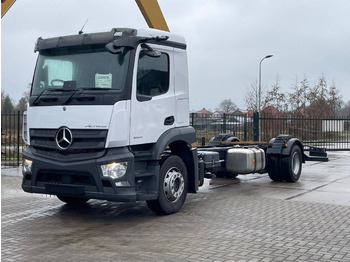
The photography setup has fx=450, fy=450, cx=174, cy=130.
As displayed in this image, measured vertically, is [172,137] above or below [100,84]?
below

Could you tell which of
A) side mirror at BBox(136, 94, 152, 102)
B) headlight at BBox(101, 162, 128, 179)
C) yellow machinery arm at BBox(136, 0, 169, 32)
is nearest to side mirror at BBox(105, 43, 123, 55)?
side mirror at BBox(136, 94, 152, 102)

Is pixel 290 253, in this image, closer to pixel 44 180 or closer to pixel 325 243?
pixel 325 243

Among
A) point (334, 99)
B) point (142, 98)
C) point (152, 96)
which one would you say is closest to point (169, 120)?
point (152, 96)

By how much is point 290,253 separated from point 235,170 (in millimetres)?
5563

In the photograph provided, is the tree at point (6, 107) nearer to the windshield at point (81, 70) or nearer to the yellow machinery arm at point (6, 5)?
the yellow machinery arm at point (6, 5)

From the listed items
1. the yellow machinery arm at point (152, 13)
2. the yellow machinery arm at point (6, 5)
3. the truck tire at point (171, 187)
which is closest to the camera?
the truck tire at point (171, 187)

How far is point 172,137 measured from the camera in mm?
7777

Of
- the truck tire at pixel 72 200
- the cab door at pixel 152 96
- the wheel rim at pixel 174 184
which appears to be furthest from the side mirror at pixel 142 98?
the truck tire at pixel 72 200

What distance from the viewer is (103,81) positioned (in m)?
7.05

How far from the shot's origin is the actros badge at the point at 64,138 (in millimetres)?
7059

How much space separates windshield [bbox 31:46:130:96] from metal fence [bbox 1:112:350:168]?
28.9ft

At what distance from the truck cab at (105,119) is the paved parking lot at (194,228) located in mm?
584

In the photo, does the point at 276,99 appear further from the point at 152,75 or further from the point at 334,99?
the point at 152,75

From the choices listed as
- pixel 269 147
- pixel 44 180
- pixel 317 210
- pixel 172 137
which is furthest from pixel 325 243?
pixel 269 147
